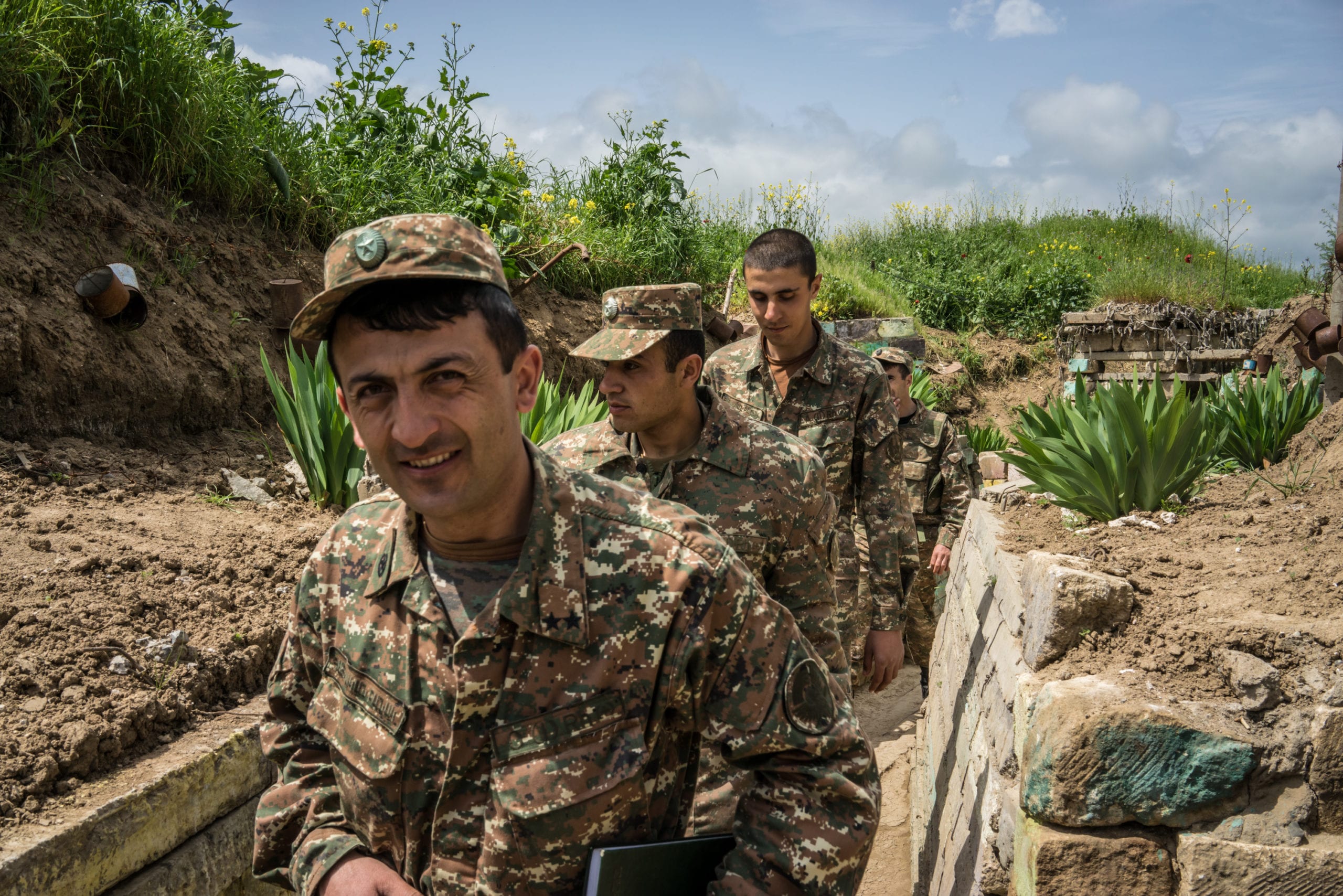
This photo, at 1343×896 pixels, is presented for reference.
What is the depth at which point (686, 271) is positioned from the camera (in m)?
13.2

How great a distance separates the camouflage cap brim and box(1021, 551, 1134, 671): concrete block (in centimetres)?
142

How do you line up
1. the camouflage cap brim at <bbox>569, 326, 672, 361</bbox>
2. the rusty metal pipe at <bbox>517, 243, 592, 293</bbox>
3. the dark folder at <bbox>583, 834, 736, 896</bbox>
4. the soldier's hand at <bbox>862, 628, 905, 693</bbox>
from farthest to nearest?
the rusty metal pipe at <bbox>517, 243, 592, 293</bbox>
the soldier's hand at <bbox>862, 628, 905, 693</bbox>
the camouflage cap brim at <bbox>569, 326, 672, 361</bbox>
the dark folder at <bbox>583, 834, 736, 896</bbox>

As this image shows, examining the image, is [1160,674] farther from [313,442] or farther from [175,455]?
[175,455]

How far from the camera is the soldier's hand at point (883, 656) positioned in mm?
3934

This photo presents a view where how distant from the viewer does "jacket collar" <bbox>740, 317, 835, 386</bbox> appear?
440cm

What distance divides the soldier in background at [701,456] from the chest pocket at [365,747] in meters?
1.36

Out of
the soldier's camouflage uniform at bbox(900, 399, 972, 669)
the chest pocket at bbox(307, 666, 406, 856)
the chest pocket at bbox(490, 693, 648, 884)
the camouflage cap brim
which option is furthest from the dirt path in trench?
the chest pocket at bbox(307, 666, 406, 856)

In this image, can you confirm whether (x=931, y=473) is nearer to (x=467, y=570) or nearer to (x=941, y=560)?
(x=941, y=560)

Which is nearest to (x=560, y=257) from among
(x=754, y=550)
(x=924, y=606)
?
(x=924, y=606)

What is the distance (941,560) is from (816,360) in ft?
8.68

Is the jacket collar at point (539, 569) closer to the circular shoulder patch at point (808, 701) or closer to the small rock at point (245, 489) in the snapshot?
the circular shoulder patch at point (808, 701)

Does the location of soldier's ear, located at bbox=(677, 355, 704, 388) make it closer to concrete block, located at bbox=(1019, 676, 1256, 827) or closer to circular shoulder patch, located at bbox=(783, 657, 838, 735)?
concrete block, located at bbox=(1019, 676, 1256, 827)

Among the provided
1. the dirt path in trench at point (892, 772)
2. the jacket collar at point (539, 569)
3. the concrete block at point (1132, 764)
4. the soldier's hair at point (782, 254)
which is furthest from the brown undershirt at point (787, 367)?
the jacket collar at point (539, 569)

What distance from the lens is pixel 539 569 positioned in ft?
4.93
